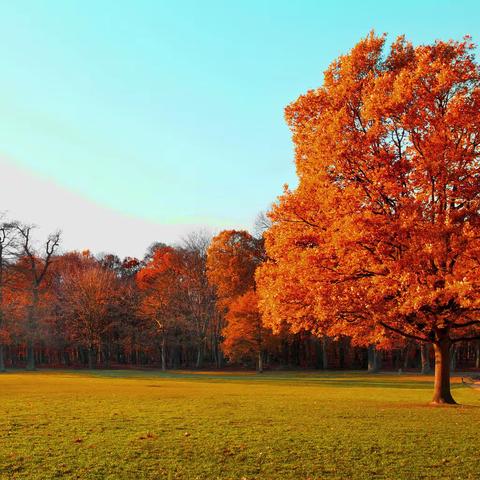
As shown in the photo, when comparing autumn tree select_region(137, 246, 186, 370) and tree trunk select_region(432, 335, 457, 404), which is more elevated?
autumn tree select_region(137, 246, 186, 370)

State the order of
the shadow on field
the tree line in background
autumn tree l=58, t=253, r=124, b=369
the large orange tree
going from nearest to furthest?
A: 1. the large orange tree
2. the shadow on field
3. the tree line in background
4. autumn tree l=58, t=253, r=124, b=369

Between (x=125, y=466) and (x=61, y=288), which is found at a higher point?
(x=61, y=288)

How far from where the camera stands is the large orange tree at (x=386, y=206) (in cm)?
1955

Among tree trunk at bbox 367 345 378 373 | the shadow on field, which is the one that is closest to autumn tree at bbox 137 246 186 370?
the shadow on field

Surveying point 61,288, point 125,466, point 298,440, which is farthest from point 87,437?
point 61,288

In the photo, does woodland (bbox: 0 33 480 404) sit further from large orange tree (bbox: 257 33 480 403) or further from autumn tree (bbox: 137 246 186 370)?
autumn tree (bbox: 137 246 186 370)

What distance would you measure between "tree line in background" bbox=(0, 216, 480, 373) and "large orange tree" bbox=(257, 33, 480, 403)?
1758 inches

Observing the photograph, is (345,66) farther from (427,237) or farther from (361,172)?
(427,237)

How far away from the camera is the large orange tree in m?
19.5

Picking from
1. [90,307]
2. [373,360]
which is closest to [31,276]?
[90,307]

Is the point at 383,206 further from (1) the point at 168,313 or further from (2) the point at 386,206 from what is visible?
(1) the point at 168,313

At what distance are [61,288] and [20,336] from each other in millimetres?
16380

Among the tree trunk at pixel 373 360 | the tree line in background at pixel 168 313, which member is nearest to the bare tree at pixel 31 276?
the tree line in background at pixel 168 313

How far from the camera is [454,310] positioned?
22.0 m
